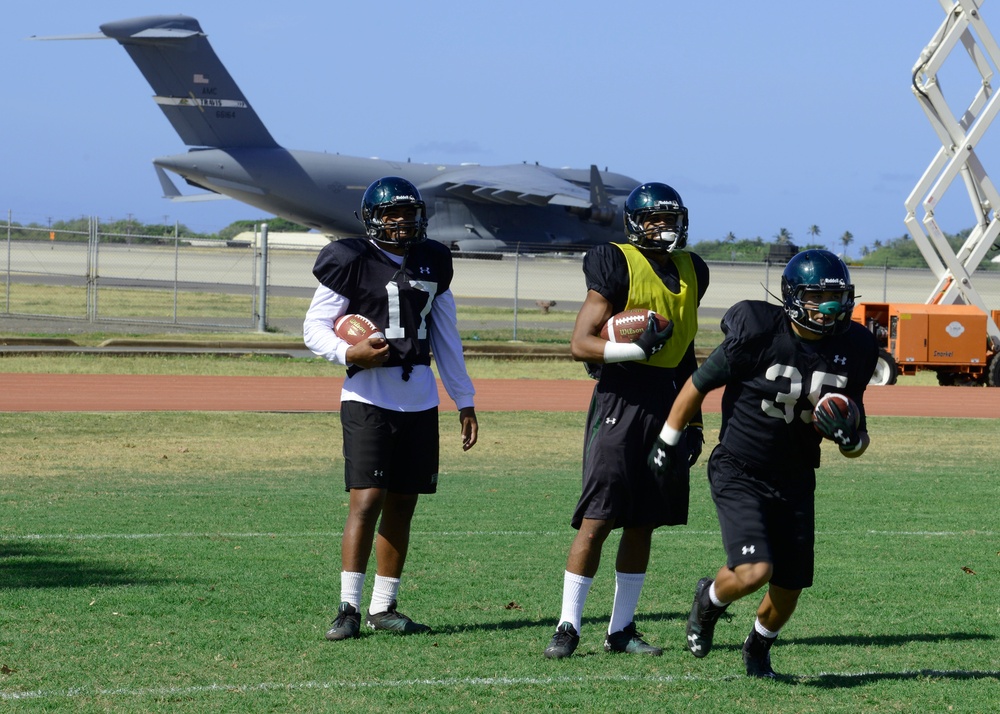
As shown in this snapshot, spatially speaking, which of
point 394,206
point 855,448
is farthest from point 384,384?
point 855,448

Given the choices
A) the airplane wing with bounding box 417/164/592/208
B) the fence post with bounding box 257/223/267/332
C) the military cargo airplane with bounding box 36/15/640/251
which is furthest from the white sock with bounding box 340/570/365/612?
the airplane wing with bounding box 417/164/592/208

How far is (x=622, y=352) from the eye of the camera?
5.50 m

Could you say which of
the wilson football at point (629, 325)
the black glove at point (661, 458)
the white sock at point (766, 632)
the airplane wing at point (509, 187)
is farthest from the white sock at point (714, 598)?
the airplane wing at point (509, 187)

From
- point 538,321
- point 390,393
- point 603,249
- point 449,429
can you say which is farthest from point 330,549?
point 538,321

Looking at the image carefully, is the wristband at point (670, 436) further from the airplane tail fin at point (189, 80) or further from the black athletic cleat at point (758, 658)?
the airplane tail fin at point (189, 80)

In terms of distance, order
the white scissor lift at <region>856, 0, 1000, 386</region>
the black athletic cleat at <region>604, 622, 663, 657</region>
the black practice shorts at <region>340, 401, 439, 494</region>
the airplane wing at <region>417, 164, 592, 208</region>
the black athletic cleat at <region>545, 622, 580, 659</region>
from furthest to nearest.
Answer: the airplane wing at <region>417, 164, 592, 208</region> < the white scissor lift at <region>856, 0, 1000, 386</region> < the black practice shorts at <region>340, 401, 439, 494</region> < the black athletic cleat at <region>604, 622, 663, 657</region> < the black athletic cleat at <region>545, 622, 580, 659</region>

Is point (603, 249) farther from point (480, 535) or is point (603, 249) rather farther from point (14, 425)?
point (14, 425)

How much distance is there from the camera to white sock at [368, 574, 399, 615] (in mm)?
6152

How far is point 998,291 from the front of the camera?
4747 cm

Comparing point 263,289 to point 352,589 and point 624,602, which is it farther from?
point 624,602

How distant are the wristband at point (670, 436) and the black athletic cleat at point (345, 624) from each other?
167 centimetres

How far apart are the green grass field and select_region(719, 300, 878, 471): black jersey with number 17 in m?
0.95

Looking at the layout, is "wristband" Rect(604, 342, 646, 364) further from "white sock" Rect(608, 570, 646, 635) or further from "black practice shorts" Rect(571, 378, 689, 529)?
"white sock" Rect(608, 570, 646, 635)

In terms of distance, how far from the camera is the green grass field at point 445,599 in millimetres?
5102
